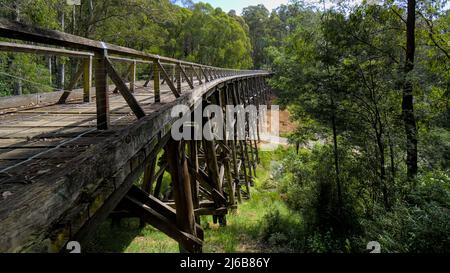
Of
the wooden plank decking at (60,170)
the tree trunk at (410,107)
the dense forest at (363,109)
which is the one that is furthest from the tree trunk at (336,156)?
the wooden plank decking at (60,170)

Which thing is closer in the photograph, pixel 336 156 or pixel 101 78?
pixel 101 78

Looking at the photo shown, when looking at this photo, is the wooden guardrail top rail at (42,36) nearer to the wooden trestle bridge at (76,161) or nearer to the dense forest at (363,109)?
the wooden trestle bridge at (76,161)

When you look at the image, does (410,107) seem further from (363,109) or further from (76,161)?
(76,161)

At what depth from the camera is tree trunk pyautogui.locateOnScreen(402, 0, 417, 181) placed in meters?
7.04

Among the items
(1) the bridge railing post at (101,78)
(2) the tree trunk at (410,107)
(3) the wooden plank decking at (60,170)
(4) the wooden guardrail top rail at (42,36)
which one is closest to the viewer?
(3) the wooden plank decking at (60,170)

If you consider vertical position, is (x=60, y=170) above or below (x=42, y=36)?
below

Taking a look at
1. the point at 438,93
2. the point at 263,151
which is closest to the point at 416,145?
the point at 438,93

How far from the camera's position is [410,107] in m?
7.40

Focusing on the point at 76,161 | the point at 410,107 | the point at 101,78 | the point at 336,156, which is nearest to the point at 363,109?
the point at 410,107

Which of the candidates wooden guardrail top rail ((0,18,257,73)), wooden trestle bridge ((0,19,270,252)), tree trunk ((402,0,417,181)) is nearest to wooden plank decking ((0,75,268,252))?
wooden trestle bridge ((0,19,270,252))

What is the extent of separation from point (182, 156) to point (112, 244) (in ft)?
12.3

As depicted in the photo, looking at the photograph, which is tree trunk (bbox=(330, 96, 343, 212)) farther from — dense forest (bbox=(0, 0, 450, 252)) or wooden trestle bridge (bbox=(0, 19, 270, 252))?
wooden trestle bridge (bbox=(0, 19, 270, 252))

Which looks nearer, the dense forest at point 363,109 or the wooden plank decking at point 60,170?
the wooden plank decking at point 60,170

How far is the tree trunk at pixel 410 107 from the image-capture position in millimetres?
7043
